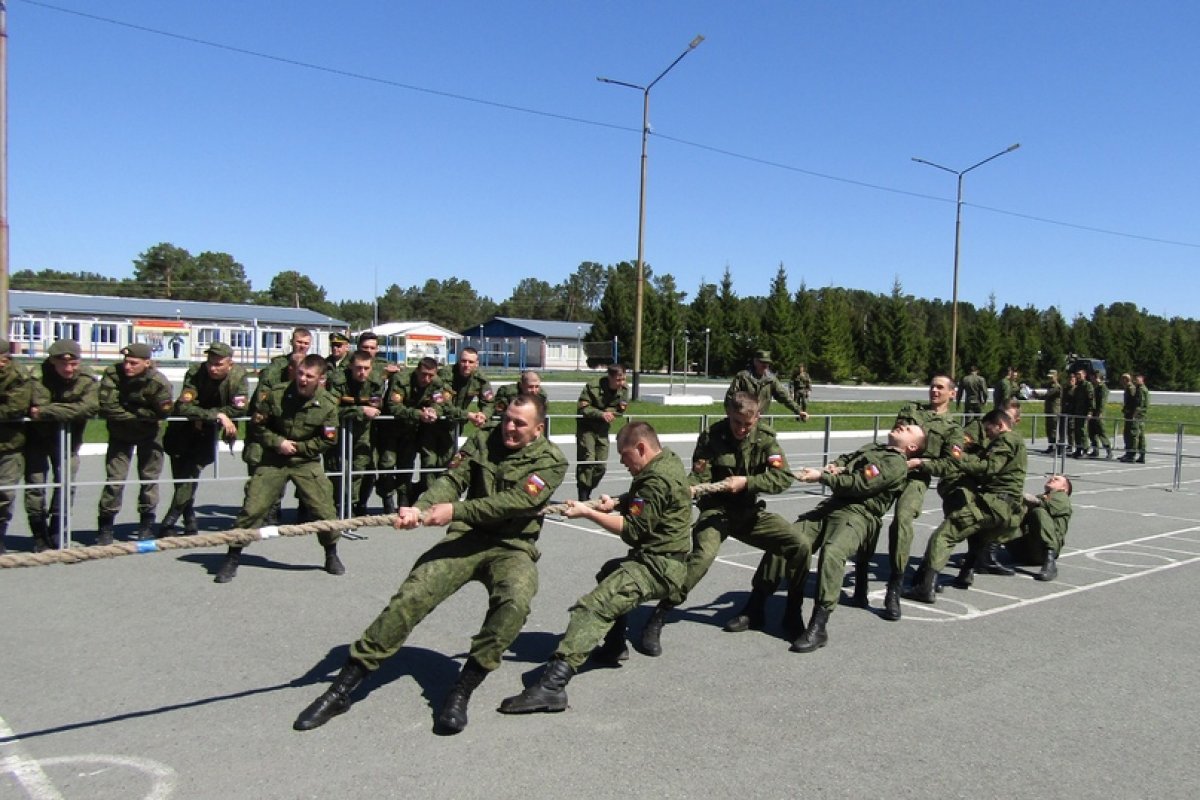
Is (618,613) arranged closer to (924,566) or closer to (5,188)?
(924,566)

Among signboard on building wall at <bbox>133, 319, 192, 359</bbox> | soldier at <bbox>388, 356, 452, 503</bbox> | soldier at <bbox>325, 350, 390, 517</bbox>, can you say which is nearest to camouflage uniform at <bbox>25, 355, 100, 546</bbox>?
soldier at <bbox>325, 350, 390, 517</bbox>

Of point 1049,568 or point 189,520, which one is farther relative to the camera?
point 189,520

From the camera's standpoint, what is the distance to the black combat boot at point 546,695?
5.18 m

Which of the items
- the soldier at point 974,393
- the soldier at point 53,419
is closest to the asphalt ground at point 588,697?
the soldier at point 53,419

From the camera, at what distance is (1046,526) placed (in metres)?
9.54

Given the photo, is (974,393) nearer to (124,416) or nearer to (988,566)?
(988,566)

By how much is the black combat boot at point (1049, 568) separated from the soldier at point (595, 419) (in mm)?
5534

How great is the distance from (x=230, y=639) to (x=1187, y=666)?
653 cm

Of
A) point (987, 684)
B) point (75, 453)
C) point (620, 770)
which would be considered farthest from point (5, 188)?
point (987, 684)

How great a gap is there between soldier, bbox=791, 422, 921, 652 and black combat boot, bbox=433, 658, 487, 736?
253 centimetres

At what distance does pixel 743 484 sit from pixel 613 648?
1427 mm

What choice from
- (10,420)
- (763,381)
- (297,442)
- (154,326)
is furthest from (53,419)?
(154,326)

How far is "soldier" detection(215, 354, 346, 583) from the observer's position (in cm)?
806

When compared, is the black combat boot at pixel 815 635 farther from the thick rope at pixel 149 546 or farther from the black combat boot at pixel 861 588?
the thick rope at pixel 149 546
